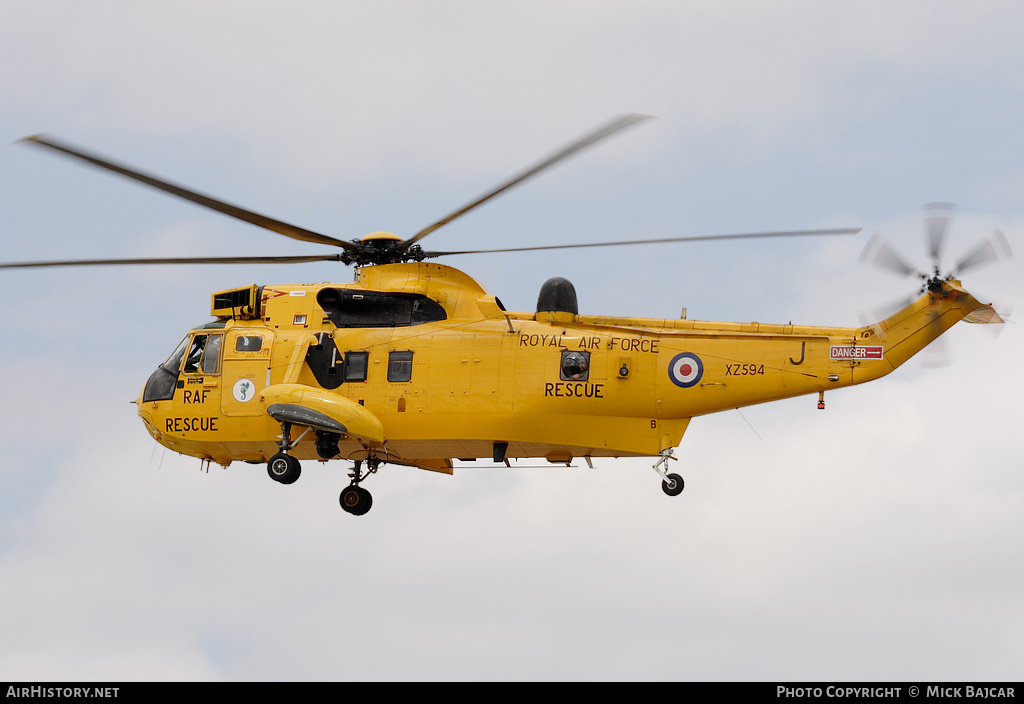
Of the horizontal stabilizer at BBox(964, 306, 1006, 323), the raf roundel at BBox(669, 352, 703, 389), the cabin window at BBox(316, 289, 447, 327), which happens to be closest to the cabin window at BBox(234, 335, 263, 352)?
the cabin window at BBox(316, 289, 447, 327)

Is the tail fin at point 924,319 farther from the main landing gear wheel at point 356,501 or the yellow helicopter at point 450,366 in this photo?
the main landing gear wheel at point 356,501

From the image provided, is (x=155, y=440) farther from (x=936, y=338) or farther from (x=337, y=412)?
(x=936, y=338)

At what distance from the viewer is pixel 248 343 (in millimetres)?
31359

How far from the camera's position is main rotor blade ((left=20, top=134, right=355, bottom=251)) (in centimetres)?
2700

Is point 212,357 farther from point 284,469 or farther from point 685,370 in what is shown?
point 685,370

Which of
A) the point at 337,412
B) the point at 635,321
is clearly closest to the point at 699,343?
the point at 635,321

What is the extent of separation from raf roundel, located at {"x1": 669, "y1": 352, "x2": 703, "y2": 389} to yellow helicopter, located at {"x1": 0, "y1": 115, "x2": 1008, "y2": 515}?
3 cm

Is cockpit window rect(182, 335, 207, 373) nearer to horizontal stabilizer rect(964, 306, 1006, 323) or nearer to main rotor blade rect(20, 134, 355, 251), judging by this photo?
main rotor blade rect(20, 134, 355, 251)

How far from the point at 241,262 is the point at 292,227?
1.28 meters

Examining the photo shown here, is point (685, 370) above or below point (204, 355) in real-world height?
above

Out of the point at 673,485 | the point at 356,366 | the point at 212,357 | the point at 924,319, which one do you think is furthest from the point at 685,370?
the point at 212,357

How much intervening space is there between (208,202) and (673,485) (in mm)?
9989

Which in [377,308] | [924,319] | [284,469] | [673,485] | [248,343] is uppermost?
[924,319]

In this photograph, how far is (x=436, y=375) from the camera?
98.9ft
